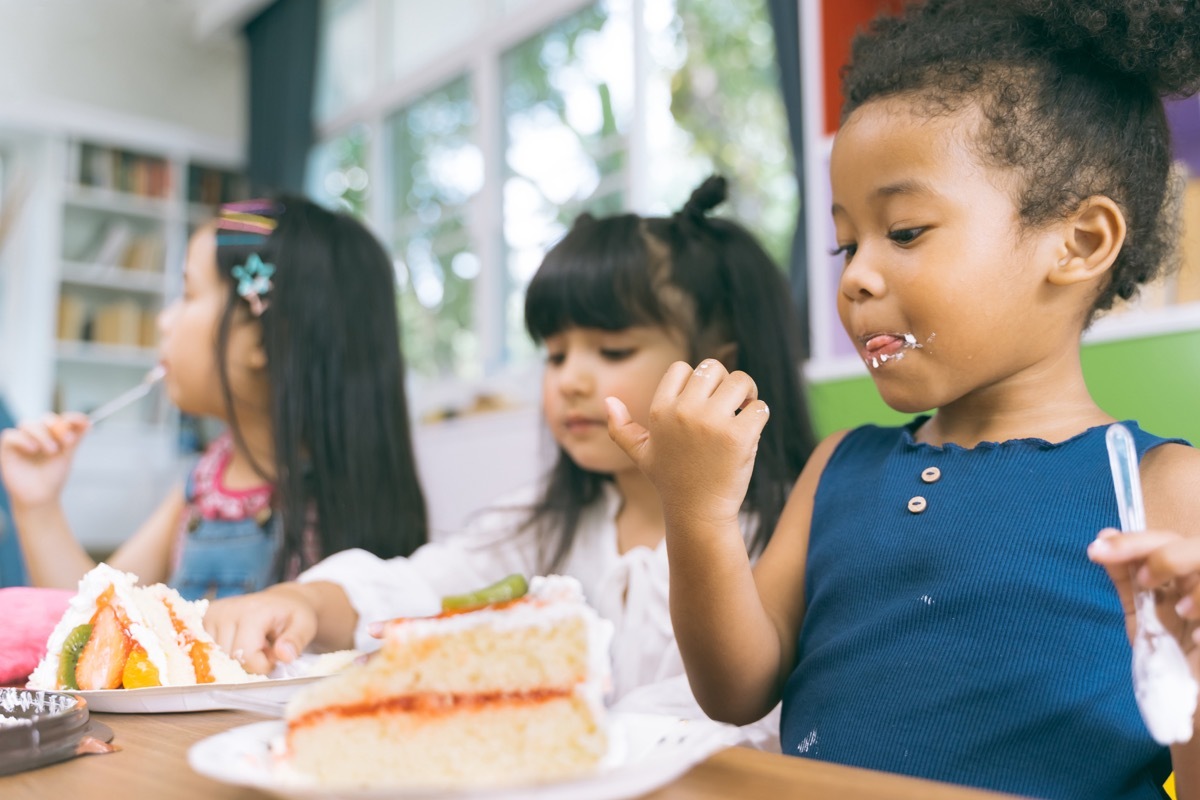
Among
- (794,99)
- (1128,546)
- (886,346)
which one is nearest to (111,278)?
(794,99)

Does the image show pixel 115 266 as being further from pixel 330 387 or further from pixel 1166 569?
pixel 1166 569

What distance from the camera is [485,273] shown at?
4.04 metres

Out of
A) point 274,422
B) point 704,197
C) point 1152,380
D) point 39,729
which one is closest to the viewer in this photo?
point 39,729

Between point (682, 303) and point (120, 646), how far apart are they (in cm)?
87

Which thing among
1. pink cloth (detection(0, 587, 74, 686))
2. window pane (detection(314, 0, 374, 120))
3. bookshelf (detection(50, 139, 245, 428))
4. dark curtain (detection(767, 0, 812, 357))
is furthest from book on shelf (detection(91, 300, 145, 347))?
pink cloth (detection(0, 587, 74, 686))

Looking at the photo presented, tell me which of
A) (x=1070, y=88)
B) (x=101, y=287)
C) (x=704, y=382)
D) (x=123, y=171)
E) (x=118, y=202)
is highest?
(x=123, y=171)

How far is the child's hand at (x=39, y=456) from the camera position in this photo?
5.35 ft

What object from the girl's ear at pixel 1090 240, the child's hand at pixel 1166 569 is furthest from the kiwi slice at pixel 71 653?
the girl's ear at pixel 1090 240

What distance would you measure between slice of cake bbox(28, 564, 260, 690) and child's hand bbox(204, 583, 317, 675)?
11 cm

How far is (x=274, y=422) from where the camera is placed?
1658mm

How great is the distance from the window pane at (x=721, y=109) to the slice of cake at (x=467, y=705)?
3150mm

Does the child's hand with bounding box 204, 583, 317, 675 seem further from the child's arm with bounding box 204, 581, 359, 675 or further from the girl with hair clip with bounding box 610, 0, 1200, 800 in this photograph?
the girl with hair clip with bounding box 610, 0, 1200, 800

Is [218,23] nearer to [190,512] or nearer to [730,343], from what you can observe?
[190,512]

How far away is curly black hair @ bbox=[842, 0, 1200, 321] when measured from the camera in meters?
0.88
